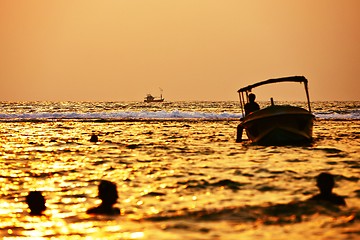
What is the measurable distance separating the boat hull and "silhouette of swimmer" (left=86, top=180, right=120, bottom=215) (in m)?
14.0

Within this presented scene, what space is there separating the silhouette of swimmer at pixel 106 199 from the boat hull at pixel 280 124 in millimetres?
14045

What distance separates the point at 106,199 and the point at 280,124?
14789 millimetres

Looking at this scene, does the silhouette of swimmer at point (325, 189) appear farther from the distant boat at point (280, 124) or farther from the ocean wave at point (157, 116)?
the ocean wave at point (157, 116)

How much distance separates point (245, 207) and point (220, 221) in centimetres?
136

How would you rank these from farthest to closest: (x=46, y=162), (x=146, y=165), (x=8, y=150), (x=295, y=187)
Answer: (x=8, y=150) → (x=46, y=162) → (x=146, y=165) → (x=295, y=187)

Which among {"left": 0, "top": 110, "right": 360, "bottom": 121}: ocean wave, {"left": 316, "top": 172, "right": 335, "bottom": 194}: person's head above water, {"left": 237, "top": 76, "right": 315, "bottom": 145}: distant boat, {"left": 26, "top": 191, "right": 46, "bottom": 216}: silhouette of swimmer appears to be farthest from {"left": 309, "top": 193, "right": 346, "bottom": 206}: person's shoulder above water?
{"left": 0, "top": 110, "right": 360, "bottom": 121}: ocean wave

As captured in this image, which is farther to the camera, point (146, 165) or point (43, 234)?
point (146, 165)

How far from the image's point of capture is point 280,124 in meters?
25.3

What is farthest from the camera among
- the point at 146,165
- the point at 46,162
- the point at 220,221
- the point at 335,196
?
the point at 46,162

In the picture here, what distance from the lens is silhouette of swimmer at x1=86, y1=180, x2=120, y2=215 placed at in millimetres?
11445

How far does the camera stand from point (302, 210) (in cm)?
1109

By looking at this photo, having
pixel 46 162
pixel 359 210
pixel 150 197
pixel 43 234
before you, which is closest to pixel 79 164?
pixel 46 162

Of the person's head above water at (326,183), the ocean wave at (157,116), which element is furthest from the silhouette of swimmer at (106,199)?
the ocean wave at (157,116)

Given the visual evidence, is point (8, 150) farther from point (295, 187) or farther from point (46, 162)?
point (295, 187)
